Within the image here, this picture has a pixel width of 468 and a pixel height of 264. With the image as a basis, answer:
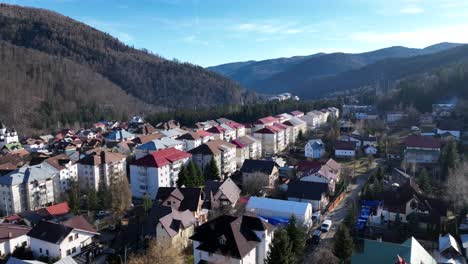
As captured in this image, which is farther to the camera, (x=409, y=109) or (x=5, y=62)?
(x=5, y=62)

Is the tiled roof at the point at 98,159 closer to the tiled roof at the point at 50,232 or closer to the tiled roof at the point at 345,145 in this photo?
the tiled roof at the point at 50,232

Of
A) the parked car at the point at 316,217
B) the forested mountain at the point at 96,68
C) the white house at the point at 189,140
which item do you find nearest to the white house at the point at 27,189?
the white house at the point at 189,140

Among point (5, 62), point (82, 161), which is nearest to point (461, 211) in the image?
point (82, 161)

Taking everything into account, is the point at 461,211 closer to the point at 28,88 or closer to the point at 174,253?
the point at 174,253

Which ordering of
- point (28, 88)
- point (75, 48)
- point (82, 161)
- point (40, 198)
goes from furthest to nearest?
point (75, 48) < point (28, 88) < point (82, 161) < point (40, 198)

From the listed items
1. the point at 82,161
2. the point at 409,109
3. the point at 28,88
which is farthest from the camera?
the point at 28,88

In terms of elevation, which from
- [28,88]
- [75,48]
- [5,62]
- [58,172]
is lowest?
[58,172]
